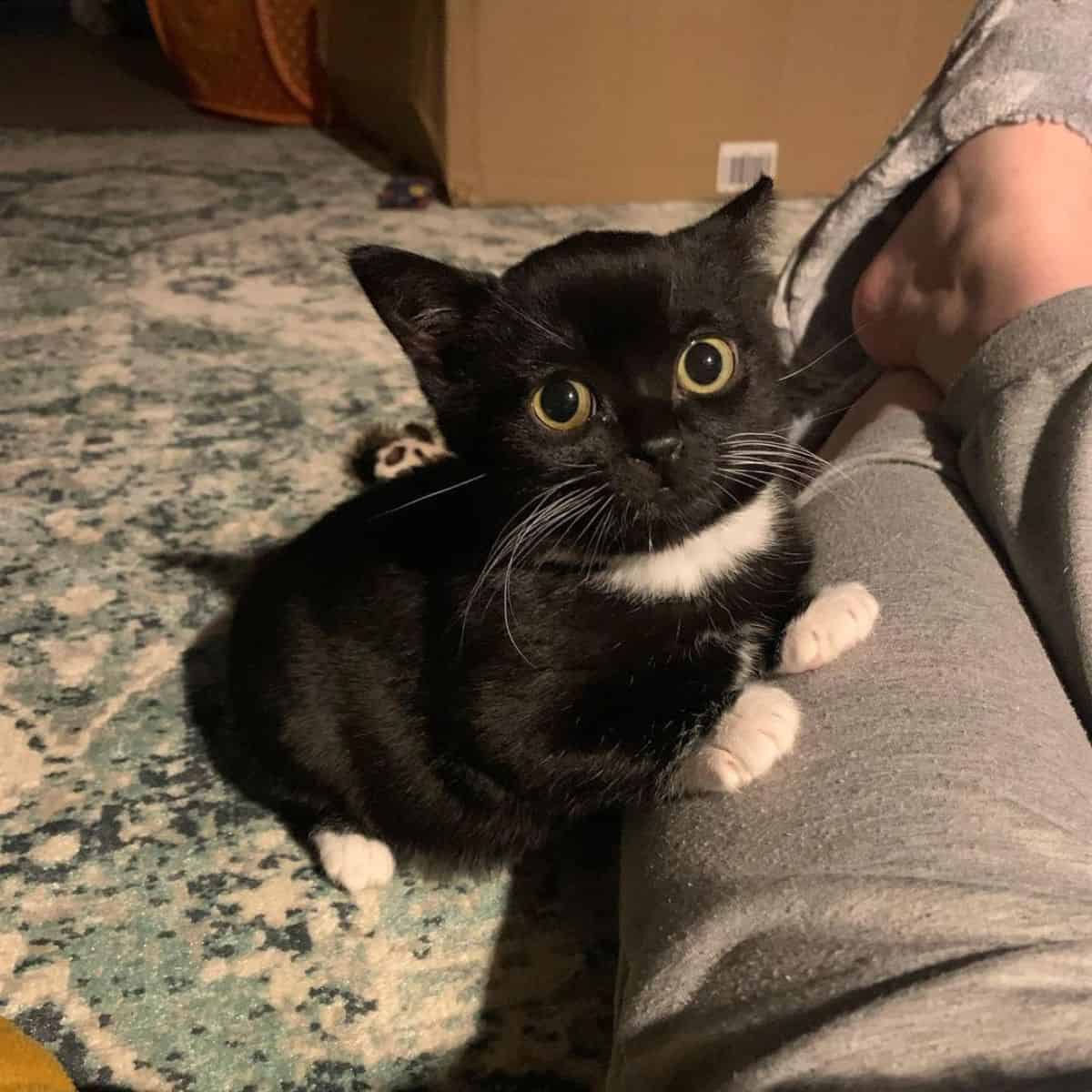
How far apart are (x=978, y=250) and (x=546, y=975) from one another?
0.82m

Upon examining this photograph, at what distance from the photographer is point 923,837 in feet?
1.88

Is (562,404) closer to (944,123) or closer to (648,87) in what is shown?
(944,123)

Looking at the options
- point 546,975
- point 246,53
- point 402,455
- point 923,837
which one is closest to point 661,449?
point 923,837

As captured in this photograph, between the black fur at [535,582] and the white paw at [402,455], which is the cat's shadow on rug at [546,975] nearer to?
the black fur at [535,582]

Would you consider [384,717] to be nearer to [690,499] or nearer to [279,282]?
[690,499]

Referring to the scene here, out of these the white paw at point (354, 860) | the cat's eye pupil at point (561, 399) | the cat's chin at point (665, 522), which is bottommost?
the white paw at point (354, 860)

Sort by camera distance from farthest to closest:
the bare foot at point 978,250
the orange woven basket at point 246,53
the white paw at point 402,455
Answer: the orange woven basket at point 246,53 < the white paw at point 402,455 < the bare foot at point 978,250

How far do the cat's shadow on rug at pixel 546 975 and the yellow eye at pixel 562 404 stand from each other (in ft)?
1.18

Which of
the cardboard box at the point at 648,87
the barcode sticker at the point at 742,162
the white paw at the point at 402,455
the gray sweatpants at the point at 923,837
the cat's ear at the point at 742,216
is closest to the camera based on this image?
the gray sweatpants at the point at 923,837

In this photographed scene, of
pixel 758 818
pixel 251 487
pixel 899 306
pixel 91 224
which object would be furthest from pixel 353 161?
pixel 758 818

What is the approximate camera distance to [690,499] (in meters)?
0.73

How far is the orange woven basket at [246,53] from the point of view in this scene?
101 inches

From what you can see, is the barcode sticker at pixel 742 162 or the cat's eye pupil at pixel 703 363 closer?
the cat's eye pupil at pixel 703 363

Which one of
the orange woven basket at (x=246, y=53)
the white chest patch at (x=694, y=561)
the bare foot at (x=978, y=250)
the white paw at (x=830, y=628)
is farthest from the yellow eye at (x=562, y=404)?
the orange woven basket at (x=246, y=53)
